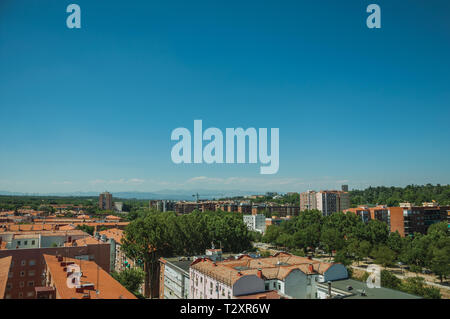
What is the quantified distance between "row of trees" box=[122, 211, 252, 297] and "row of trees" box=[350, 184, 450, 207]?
1596 cm

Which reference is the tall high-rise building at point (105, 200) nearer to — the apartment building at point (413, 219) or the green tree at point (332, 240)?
the green tree at point (332, 240)

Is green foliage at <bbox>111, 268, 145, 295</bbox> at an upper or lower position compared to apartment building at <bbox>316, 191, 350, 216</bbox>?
lower

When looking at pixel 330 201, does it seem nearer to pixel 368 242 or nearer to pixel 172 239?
pixel 368 242

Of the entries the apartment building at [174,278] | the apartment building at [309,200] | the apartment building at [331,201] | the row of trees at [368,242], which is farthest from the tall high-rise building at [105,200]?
the apartment building at [174,278]

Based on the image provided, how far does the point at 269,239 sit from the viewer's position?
1442 cm

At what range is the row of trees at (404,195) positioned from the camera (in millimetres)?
23577

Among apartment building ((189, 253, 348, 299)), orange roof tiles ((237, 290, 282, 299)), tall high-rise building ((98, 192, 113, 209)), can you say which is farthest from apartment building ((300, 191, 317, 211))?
tall high-rise building ((98, 192, 113, 209))

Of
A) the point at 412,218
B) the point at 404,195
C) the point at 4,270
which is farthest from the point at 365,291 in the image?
the point at 404,195

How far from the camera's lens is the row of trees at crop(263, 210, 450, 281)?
9234 millimetres

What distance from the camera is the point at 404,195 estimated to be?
2681cm

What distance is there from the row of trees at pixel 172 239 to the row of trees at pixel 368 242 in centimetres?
289

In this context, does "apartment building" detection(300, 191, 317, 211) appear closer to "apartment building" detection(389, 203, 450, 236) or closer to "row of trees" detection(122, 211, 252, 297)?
"apartment building" detection(389, 203, 450, 236)
